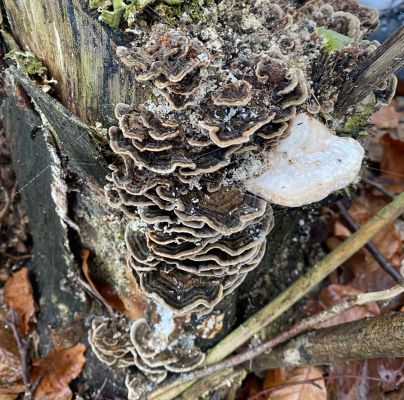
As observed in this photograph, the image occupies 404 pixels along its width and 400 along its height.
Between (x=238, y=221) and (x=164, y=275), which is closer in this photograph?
(x=238, y=221)

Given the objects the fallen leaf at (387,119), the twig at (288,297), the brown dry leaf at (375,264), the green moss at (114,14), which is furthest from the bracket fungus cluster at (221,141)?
the fallen leaf at (387,119)

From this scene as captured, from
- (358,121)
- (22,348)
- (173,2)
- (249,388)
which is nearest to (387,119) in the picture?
(358,121)

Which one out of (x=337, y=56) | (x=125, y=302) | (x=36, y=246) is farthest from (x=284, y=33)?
(x=36, y=246)

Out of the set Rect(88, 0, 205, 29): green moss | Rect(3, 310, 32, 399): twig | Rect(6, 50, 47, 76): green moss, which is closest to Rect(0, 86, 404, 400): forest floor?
Rect(3, 310, 32, 399): twig

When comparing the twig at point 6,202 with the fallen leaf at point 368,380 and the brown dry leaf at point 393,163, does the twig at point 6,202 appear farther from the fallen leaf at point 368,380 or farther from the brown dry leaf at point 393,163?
the brown dry leaf at point 393,163

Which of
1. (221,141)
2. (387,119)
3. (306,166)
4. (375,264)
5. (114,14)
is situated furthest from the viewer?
(387,119)

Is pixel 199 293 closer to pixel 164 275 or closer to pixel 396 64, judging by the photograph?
pixel 164 275

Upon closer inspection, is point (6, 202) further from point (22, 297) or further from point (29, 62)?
point (29, 62)
